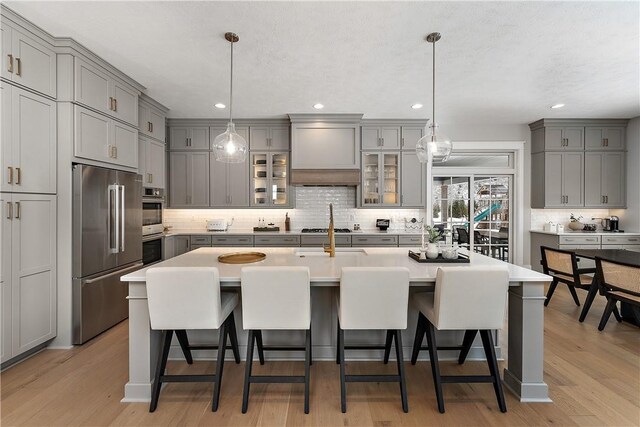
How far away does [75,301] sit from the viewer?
2889mm

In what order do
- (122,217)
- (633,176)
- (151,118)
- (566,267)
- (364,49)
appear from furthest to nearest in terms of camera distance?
(633,176) < (151,118) < (566,267) < (122,217) < (364,49)

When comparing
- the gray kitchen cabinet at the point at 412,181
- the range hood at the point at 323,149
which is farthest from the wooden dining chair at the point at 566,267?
the range hood at the point at 323,149

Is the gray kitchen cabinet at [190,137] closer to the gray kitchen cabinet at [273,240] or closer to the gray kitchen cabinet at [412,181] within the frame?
the gray kitchen cabinet at [273,240]

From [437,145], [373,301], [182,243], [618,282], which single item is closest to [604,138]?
[618,282]

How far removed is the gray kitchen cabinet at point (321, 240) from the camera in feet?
16.1

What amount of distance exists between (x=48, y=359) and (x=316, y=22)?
3.65 metres

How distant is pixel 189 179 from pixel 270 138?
1.54 m

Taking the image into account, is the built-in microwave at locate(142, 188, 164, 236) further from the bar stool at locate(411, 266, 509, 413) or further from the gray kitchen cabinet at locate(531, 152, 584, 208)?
the gray kitchen cabinet at locate(531, 152, 584, 208)

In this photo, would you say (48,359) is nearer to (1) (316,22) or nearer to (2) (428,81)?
(1) (316,22)

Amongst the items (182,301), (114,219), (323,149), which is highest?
(323,149)

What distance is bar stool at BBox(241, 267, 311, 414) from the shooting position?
76.5 inches

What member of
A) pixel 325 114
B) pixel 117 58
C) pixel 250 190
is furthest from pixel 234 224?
pixel 117 58

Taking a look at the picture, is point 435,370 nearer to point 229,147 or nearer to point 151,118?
point 229,147

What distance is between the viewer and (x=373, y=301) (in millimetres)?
1977
